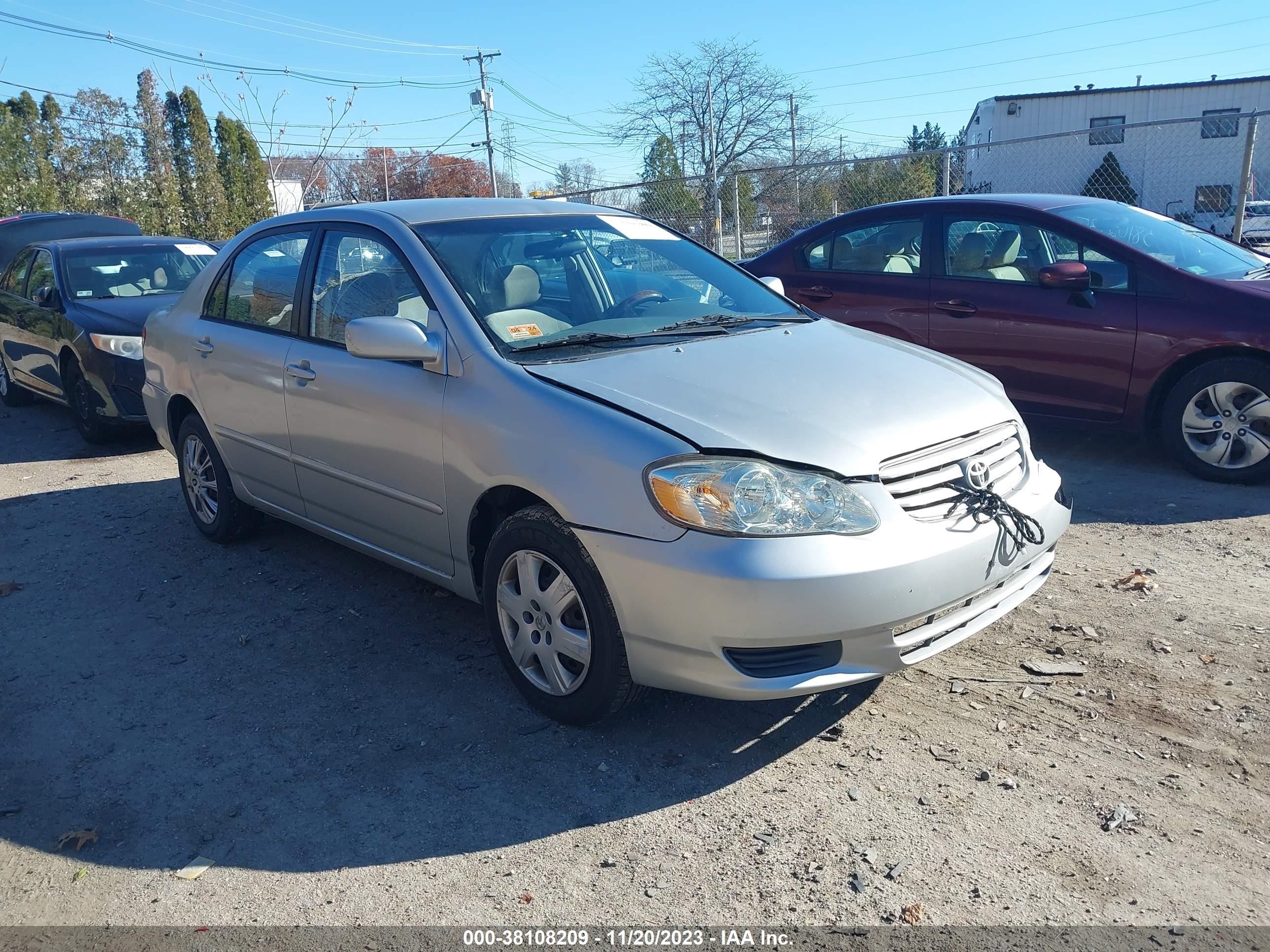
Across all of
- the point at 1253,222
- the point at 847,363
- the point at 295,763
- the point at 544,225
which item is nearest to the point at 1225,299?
the point at 847,363

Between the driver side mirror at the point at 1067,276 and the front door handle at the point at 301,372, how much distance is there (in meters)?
4.44

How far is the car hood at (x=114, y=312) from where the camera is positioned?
8070 millimetres

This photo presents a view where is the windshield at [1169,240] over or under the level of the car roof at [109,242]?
under

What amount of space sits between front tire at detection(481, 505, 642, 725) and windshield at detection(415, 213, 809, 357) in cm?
76

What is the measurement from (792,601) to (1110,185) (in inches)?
716

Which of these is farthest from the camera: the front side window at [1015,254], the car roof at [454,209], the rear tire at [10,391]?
the rear tire at [10,391]

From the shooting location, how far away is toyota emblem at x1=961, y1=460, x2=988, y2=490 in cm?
332

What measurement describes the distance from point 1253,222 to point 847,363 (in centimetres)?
2008

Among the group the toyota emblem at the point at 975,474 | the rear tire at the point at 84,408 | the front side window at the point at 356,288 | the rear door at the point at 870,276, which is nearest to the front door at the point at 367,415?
the front side window at the point at 356,288

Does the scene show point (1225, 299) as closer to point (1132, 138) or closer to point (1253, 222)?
point (1253, 222)

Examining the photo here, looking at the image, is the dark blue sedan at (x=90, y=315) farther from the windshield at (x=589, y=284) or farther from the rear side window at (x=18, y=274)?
the windshield at (x=589, y=284)

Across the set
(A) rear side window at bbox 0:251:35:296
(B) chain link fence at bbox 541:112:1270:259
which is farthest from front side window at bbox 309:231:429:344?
(A) rear side window at bbox 0:251:35:296

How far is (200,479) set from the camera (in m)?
Result: 5.70

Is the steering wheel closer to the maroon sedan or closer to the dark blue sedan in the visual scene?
Answer: the maroon sedan
